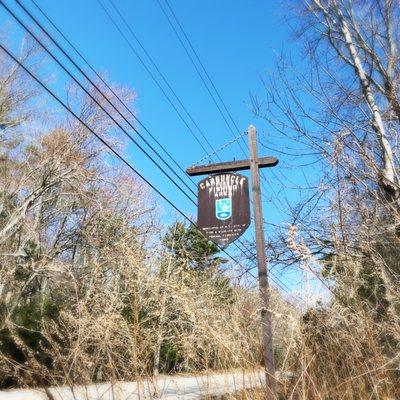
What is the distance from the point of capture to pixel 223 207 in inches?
236

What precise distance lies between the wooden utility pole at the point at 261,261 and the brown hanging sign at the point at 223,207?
142 mm

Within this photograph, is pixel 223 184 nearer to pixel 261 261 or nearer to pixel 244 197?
pixel 244 197

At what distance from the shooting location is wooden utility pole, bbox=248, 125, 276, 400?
389cm

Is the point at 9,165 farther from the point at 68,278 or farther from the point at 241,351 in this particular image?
the point at 241,351

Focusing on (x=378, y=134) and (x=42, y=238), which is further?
(x=42, y=238)

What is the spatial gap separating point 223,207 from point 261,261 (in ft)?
2.98

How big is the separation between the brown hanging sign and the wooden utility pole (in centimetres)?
14

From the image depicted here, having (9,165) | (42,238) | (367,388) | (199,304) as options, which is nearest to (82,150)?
(9,165)

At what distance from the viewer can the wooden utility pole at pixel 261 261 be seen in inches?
153

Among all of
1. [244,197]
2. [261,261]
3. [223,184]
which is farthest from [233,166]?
[261,261]

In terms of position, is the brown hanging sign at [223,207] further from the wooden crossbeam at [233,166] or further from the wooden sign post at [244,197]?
the wooden crossbeam at [233,166]

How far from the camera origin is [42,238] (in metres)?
21.0

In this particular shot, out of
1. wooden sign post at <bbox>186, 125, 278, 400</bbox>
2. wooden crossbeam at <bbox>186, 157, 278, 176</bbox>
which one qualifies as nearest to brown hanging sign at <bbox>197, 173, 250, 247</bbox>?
wooden sign post at <bbox>186, 125, 278, 400</bbox>

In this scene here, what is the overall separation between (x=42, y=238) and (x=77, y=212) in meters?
2.32
